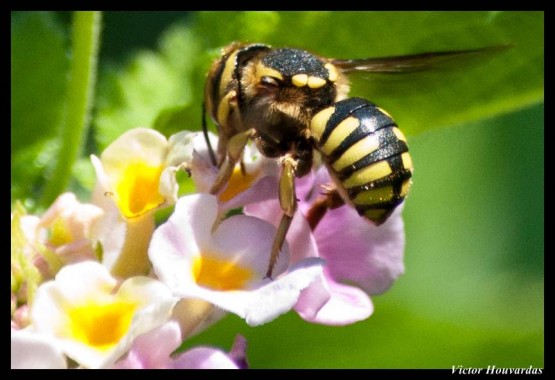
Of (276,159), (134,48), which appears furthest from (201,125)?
(134,48)

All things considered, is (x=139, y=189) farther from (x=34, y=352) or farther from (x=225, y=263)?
(x=34, y=352)

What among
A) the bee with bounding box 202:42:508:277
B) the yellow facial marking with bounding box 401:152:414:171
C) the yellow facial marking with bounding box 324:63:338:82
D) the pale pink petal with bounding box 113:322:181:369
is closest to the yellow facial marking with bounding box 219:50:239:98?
the bee with bounding box 202:42:508:277

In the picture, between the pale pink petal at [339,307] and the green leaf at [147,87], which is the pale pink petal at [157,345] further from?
the green leaf at [147,87]

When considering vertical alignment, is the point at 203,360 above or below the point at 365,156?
below

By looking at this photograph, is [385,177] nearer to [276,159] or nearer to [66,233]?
[276,159]

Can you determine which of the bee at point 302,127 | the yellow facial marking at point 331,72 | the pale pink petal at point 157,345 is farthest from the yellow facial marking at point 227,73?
the pale pink petal at point 157,345

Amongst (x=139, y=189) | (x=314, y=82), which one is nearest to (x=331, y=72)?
(x=314, y=82)
